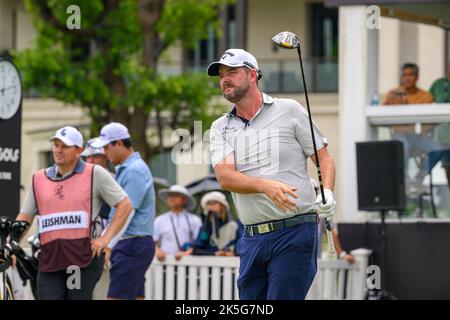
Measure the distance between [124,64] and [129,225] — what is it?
16251 mm

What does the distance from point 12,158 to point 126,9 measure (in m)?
15.8

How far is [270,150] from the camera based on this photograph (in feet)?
29.5

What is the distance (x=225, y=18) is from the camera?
1581 inches

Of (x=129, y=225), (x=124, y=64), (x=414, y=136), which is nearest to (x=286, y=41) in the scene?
(x=129, y=225)

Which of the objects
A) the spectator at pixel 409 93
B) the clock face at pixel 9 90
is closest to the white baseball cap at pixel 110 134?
the clock face at pixel 9 90

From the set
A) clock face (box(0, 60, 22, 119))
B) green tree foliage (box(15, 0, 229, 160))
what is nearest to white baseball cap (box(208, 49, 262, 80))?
clock face (box(0, 60, 22, 119))

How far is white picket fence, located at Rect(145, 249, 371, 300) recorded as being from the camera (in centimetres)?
1549

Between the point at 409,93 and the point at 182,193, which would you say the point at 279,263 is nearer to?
the point at 182,193

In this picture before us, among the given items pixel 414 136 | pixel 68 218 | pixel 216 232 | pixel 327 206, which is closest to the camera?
pixel 327 206

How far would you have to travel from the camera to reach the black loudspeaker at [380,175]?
15938 millimetres

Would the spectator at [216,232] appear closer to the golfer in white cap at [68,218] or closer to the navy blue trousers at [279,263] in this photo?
the golfer in white cap at [68,218]

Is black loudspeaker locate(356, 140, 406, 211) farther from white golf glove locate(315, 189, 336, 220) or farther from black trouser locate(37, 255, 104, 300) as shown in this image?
white golf glove locate(315, 189, 336, 220)

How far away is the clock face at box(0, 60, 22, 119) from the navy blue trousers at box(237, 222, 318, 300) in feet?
16.6

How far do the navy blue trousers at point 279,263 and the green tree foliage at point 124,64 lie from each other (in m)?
17.9
